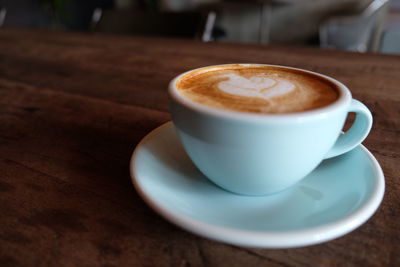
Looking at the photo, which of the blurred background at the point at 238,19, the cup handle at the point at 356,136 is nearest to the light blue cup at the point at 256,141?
Answer: the cup handle at the point at 356,136

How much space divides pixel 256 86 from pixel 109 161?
217 millimetres

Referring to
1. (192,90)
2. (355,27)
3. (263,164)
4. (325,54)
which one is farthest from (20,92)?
(355,27)

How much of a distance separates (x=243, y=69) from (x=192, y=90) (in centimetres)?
12

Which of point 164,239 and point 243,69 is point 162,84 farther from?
point 164,239

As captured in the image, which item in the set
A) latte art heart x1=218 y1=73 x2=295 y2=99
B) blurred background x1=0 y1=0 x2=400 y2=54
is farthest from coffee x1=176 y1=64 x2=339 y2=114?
blurred background x1=0 y1=0 x2=400 y2=54

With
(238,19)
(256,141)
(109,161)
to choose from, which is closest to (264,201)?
(256,141)

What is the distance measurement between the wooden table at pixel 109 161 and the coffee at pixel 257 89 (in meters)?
0.13

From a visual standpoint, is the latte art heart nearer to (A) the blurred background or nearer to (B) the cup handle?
(B) the cup handle

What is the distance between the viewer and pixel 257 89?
372 millimetres

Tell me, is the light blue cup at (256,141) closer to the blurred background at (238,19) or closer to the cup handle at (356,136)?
the cup handle at (356,136)

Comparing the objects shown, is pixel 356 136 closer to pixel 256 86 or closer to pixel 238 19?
pixel 256 86

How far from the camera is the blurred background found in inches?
61.0

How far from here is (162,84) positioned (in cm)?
73

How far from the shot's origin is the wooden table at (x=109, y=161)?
0.28 m
